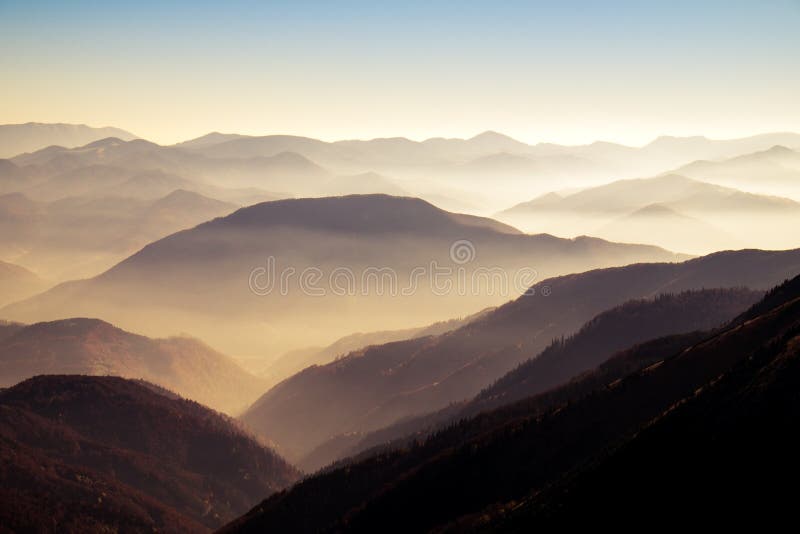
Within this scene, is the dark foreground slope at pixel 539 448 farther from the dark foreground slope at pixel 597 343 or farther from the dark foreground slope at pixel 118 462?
the dark foreground slope at pixel 597 343

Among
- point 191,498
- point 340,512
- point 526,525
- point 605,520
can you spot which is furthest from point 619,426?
point 191,498

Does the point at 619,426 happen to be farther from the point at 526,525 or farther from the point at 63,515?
the point at 63,515

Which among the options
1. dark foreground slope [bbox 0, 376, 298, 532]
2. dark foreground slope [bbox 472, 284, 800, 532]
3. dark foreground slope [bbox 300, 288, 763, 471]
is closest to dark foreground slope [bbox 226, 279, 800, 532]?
dark foreground slope [bbox 472, 284, 800, 532]

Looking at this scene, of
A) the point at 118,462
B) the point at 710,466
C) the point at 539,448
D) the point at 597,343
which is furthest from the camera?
the point at 597,343

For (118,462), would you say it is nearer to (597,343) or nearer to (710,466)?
(597,343)

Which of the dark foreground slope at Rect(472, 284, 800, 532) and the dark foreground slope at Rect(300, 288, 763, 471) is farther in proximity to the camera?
the dark foreground slope at Rect(300, 288, 763, 471)

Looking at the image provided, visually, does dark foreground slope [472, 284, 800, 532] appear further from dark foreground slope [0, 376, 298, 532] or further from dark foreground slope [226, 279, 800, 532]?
dark foreground slope [0, 376, 298, 532]

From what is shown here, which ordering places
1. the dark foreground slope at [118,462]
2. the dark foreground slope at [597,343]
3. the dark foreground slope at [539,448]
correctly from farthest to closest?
the dark foreground slope at [597,343]
the dark foreground slope at [118,462]
the dark foreground slope at [539,448]

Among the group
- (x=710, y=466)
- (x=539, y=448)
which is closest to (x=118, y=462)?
(x=539, y=448)

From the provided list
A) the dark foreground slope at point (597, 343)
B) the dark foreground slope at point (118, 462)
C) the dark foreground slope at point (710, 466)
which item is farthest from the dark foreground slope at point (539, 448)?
the dark foreground slope at point (597, 343)
